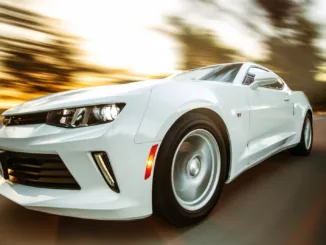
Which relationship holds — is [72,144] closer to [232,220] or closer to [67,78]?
[232,220]

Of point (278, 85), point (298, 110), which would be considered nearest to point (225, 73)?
point (278, 85)

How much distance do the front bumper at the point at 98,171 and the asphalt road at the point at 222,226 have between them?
0.25m

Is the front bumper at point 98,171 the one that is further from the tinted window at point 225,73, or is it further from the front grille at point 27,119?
the tinted window at point 225,73

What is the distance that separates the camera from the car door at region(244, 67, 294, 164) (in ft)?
8.82

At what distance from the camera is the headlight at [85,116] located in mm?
1746

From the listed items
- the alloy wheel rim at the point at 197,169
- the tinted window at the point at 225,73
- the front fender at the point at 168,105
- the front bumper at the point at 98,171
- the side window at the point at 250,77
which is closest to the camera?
the front bumper at the point at 98,171

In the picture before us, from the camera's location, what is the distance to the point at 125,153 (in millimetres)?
1689

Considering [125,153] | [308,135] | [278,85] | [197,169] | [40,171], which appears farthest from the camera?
[308,135]

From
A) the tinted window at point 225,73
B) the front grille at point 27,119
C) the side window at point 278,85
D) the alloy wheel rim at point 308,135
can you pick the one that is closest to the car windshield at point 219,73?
the tinted window at point 225,73

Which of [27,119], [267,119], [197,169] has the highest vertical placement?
[27,119]

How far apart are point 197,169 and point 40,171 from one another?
1068 millimetres

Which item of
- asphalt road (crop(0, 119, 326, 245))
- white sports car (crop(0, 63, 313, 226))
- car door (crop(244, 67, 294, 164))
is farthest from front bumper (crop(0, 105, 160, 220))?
car door (crop(244, 67, 294, 164))

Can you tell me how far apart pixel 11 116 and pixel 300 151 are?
3589mm

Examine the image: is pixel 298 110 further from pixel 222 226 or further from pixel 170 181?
pixel 170 181
